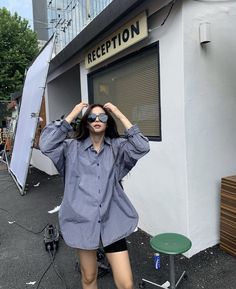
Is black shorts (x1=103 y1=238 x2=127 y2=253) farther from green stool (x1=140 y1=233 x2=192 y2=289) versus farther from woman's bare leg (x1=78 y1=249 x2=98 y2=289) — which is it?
green stool (x1=140 y1=233 x2=192 y2=289)

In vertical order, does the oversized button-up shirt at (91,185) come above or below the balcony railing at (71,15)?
below

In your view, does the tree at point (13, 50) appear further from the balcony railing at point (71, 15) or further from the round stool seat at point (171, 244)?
the round stool seat at point (171, 244)

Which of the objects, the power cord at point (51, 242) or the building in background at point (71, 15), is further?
the building in background at point (71, 15)

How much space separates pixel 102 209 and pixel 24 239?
283 centimetres

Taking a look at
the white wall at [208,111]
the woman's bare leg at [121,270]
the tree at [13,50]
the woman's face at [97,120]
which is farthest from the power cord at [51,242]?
the tree at [13,50]

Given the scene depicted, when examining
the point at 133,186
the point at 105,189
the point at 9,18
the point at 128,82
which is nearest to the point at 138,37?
the point at 128,82

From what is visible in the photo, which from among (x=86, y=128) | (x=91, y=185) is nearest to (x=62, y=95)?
(x=86, y=128)

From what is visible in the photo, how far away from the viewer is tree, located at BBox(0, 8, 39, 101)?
21062mm

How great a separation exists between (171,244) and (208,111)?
62.9 inches

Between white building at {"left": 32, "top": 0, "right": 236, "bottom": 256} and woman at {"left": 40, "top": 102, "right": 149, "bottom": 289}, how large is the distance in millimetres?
1359

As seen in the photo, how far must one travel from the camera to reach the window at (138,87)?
4062 mm

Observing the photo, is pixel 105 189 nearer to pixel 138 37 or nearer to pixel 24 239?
pixel 138 37

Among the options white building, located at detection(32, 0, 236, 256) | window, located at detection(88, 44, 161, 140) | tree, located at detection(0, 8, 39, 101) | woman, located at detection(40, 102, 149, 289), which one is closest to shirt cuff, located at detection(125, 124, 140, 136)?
woman, located at detection(40, 102, 149, 289)

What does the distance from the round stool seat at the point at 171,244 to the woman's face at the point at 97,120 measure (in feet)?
3.97
